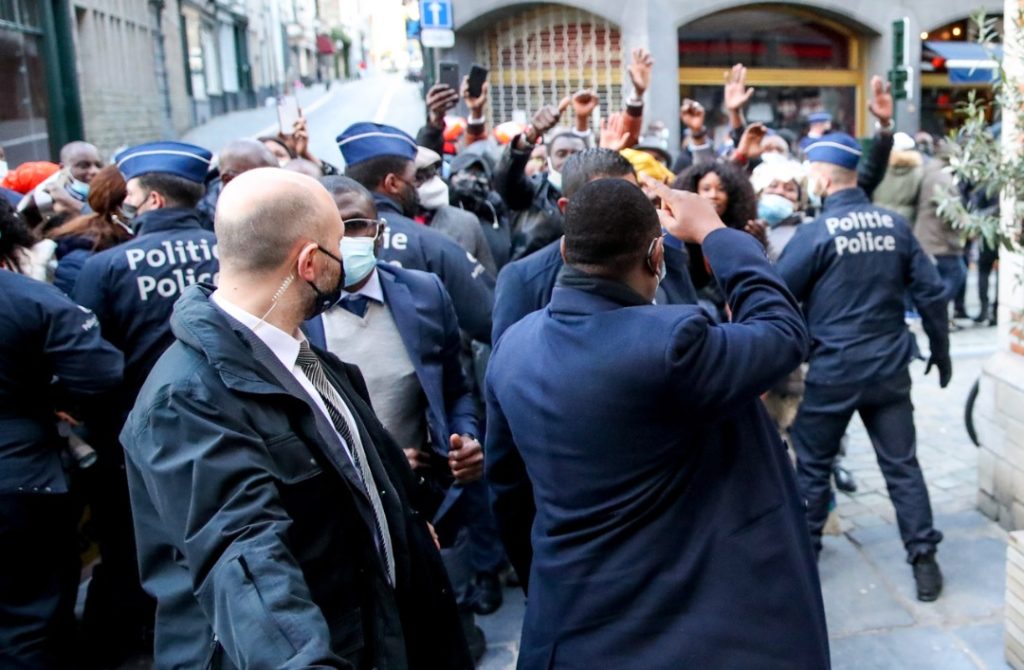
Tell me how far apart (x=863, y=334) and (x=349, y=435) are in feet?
9.47

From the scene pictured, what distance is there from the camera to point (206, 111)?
2297cm

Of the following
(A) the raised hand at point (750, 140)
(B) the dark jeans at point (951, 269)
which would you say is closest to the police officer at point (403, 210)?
(A) the raised hand at point (750, 140)

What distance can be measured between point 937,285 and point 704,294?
114 cm

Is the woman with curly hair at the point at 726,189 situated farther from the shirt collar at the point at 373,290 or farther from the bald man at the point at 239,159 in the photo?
the bald man at the point at 239,159

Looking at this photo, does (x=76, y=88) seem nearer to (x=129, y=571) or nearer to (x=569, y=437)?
(x=129, y=571)

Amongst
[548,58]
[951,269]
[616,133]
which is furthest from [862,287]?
[548,58]

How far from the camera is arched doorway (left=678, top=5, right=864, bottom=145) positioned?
56.5 ft

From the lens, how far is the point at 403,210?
4090mm

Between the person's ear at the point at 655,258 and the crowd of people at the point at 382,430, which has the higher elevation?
the person's ear at the point at 655,258

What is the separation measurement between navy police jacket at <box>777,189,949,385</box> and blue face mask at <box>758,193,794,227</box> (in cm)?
61

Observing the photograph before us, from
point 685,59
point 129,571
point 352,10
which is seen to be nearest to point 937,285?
point 129,571

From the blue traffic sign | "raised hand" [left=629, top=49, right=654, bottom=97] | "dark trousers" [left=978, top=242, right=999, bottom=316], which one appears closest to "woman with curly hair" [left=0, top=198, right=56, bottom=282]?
"raised hand" [left=629, top=49, right=654, bottom=97]

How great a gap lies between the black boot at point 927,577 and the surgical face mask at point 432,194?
2865 millimetres

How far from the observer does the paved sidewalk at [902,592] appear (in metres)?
3.78
